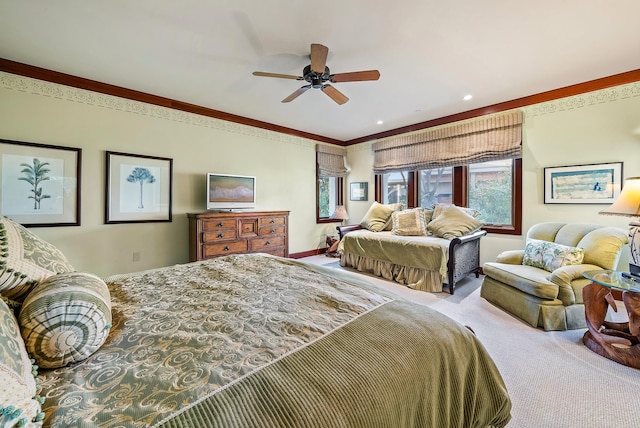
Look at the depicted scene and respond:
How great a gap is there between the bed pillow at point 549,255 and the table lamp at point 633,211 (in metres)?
0.38

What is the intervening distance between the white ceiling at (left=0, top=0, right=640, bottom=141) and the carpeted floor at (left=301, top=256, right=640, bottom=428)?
2631mm

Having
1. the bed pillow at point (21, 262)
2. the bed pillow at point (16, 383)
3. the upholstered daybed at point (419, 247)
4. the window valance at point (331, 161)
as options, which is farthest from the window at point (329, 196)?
the bed pillow at point (16, 383)

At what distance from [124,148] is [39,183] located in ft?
3.01

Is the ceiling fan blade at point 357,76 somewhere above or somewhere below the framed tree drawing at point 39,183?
above

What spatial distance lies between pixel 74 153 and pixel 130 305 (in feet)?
9.81

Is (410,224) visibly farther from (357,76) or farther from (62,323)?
(62,323)

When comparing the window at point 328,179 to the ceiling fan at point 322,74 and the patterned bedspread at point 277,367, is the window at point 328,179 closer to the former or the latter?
the ceiling fan at point 322,74

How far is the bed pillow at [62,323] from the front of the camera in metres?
0.72

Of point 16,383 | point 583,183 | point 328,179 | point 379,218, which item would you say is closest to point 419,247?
point 379,218

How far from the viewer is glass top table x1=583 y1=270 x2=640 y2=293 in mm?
1814

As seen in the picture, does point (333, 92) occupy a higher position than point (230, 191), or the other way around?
point (333, 92)

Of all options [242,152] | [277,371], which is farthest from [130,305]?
[242,152]

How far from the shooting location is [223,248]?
3.78 meters

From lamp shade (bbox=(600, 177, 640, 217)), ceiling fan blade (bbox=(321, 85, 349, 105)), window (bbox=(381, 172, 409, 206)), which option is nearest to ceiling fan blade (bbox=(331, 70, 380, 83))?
ceiling fan blade (bbox=(321, 85, 349, 105))
